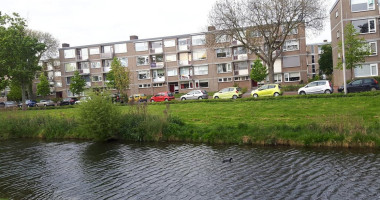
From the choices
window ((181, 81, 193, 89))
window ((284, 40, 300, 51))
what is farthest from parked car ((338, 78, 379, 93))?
window ((181, 81, 193, 89))

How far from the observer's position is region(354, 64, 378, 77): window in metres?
35.7

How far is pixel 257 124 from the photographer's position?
52.6 feet

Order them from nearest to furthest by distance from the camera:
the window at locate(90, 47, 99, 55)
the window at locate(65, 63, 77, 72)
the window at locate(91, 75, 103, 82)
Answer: the window at locate(90, 47, 99, 55) → the window at locate(91, 75, 103, 82) → the window at locate(65, 63, 77, 72)

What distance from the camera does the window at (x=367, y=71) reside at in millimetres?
35656

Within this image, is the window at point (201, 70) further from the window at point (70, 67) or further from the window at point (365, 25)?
the window at point (70, 67)

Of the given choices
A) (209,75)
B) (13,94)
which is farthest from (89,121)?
(13,94)

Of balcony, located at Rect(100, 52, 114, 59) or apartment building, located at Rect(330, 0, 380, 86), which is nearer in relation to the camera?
apartment building, located at Rect(330, 0, 380, 86)

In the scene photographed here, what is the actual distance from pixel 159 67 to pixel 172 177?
4731cm

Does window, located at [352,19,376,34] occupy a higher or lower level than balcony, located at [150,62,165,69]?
higher

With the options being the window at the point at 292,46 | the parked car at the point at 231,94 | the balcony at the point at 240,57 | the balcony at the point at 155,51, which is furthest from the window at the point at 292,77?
the balcony at the point at 155,51

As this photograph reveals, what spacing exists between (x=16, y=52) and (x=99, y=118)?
2550 cm

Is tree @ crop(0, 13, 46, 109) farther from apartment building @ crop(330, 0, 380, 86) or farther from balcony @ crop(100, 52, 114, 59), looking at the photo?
apartment building @ crop(330, 0, 380, 86)

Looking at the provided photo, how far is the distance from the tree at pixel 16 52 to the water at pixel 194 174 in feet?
81.4

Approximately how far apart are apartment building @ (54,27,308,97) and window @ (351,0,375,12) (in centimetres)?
1338
